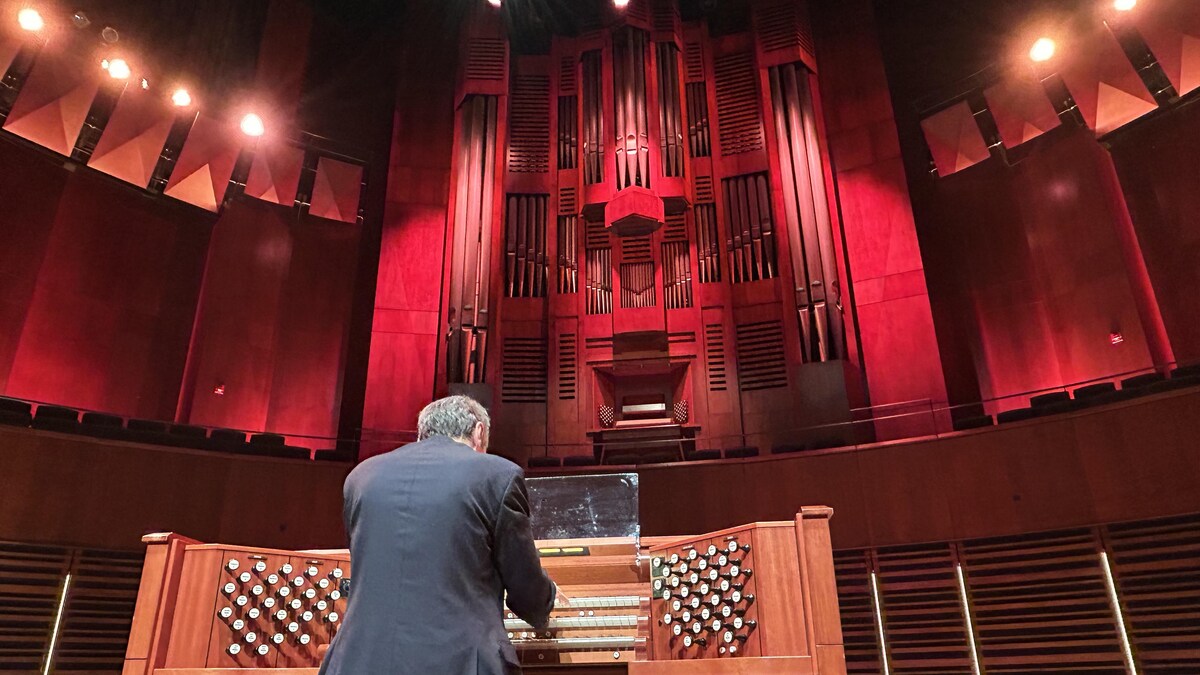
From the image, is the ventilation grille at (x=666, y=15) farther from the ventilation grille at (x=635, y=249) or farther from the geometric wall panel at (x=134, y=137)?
the geometric wall panel at (x=134, y=137)

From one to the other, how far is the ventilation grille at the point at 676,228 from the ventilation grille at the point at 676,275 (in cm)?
6

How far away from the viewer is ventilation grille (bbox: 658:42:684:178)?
7.67m

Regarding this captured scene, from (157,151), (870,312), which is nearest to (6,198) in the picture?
(157,151)

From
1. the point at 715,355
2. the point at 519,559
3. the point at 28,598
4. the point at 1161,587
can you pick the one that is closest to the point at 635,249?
the point at 715,355

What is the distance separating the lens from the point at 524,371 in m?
7.66

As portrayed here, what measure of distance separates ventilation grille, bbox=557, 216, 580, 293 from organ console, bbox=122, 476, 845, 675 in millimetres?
4863

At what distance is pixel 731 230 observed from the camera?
7840 millimetres

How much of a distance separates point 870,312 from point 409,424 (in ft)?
14.6

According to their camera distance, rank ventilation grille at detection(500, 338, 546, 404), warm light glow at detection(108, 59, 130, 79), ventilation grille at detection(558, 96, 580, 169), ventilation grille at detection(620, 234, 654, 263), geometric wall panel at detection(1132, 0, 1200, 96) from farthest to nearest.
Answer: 1. ventilation grille at detection(558, 96, 580, 169)
2. ventilation grille at detection(620, 234, 654, 263)
3. ventilation grille at detection(500, 338, 546, 404)
4. warm light glow at detection(108, 59, 130, 79)
5. geometric wall panel at detection(1132, 0, 1200, 96)

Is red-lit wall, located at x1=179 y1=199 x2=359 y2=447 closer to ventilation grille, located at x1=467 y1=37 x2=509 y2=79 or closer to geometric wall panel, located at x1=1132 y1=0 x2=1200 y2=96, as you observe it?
ventilation grille, located at x1=467 y1=37 x2=509 y2=79

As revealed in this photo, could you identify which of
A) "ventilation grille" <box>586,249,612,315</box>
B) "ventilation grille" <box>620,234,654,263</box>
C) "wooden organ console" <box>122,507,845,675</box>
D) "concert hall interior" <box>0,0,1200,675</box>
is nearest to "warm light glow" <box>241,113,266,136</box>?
"concert hall interior" <box>0,0,1200,675</box>

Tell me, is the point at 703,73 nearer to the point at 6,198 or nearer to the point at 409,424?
the point at 409,424

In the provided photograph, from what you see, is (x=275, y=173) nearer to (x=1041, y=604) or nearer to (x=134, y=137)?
(x=134, y=137)

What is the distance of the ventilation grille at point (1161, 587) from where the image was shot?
4621 millimetres
